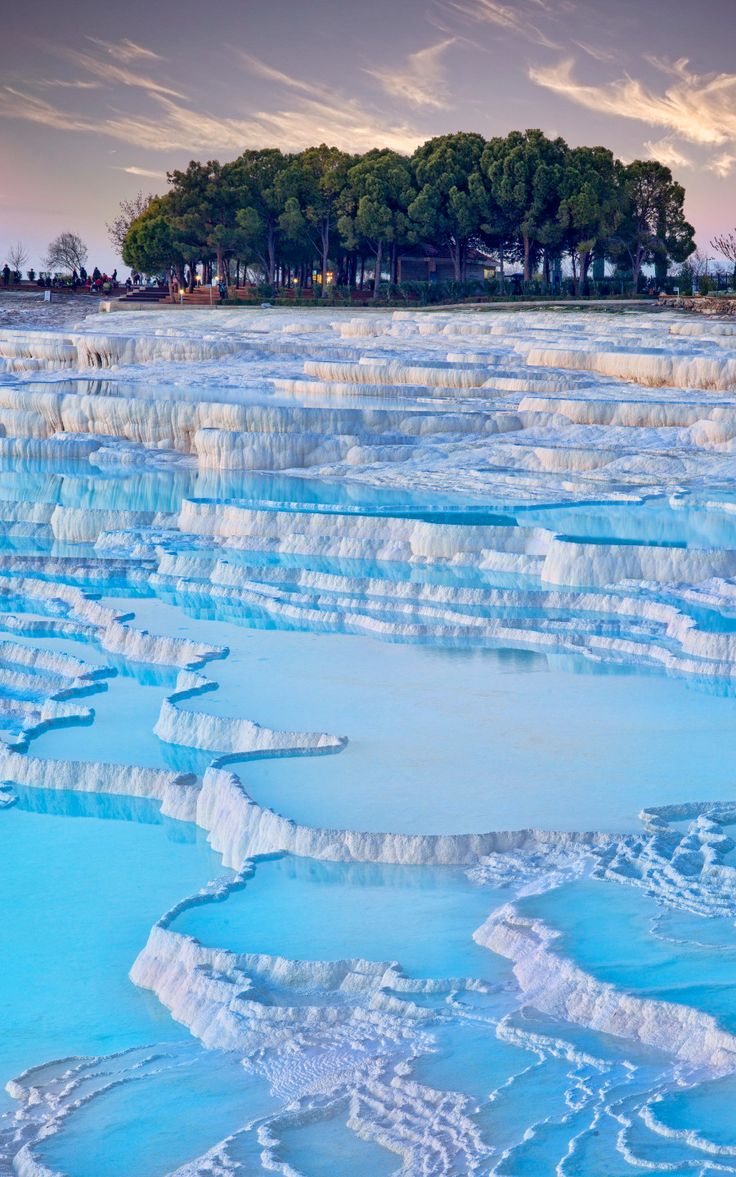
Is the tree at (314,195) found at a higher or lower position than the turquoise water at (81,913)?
higher

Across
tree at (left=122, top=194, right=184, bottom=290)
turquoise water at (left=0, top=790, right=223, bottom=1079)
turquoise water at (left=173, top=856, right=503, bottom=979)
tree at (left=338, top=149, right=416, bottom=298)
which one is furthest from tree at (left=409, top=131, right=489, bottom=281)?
turquoise water at (left=173, top=856, right=503, bottom=979)

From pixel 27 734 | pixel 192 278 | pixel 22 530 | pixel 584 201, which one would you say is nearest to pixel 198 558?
pixel 22 530

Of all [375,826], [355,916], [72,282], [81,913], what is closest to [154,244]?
[72,282]

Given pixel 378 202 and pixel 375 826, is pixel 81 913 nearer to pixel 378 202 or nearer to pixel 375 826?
pixel 375 826

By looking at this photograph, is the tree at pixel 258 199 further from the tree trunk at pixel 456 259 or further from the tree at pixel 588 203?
the tree at pixel 588 203

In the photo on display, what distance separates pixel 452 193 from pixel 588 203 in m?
3.68

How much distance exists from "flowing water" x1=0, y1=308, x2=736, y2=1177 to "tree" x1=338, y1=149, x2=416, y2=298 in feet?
86.4

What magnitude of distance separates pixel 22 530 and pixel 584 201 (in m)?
28.1

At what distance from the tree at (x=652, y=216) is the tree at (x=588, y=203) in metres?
0.90

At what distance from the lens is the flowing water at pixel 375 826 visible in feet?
15.6

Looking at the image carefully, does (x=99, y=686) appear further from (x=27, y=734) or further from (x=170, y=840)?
(x=170, y=840)

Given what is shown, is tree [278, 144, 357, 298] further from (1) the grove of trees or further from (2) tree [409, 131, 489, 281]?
(2) tree [409, 131, 489, 281]

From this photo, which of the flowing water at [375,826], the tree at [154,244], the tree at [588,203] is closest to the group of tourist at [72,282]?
the tree at [154,244]

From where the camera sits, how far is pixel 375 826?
6.85m
